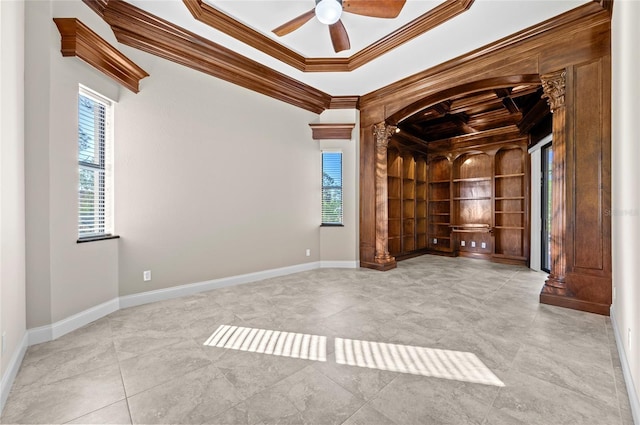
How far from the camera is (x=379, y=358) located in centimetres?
203

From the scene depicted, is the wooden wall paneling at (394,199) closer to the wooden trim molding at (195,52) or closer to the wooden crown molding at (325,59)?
the wooden trim molding at (195,52)

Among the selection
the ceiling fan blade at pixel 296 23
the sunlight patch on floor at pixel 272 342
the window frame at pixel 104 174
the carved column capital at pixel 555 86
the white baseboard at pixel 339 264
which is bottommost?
the sunlight patch on floor at pixel 272 342

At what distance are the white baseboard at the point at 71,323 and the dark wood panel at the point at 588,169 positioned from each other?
5.36m

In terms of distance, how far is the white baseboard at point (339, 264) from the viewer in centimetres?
533

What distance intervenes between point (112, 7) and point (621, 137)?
5179 mm

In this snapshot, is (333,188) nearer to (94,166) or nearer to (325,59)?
(325,59)

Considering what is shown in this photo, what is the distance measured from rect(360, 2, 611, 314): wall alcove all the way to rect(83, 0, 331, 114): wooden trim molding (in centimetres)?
167

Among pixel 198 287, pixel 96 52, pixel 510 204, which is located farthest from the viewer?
pixel 510 204

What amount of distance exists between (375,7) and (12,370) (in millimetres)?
4356

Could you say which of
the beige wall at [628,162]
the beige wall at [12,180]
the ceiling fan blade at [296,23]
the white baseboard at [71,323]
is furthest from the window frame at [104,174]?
the beige wall at [628,162]

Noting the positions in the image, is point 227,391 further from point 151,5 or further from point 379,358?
point 151,5

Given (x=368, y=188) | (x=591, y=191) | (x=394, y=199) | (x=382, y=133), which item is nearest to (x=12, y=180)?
(x=368, y=188)

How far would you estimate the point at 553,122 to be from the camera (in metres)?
3.23

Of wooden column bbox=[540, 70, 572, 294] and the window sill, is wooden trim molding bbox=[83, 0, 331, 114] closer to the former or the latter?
the window sill
